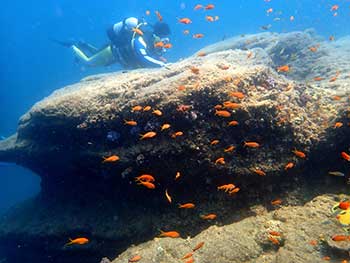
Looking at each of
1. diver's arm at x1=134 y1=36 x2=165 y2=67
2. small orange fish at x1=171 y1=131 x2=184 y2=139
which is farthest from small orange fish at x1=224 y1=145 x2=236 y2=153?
diver's arm at x1=134 y1=36 x2=165 y2=67

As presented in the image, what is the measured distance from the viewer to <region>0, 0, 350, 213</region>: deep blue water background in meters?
50.5

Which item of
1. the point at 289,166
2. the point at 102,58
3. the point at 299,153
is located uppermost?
the point at 102,58

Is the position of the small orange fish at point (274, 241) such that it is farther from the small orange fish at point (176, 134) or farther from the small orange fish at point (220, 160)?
the small orange fish at point (176, 134)

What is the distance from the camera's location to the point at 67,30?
102312 mm

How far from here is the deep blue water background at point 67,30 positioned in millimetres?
50506

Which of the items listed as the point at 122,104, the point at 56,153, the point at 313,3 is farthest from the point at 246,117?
the point at 313,3

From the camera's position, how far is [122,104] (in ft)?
21.7

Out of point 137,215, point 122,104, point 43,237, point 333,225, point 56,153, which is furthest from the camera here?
point 43,237

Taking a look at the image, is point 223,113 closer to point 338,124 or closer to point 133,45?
point 338,124

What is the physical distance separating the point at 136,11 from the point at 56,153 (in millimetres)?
134987

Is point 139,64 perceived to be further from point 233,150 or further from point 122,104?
point 233,150

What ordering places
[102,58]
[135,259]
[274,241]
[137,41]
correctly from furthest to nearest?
[102,58]
[137,41]
[135,259]
[274,241]

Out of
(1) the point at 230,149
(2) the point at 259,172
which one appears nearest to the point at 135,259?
(1) the point at 230,149

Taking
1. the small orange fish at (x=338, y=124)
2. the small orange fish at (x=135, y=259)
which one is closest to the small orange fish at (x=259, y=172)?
the small orange fish at (x=338, y=124)
